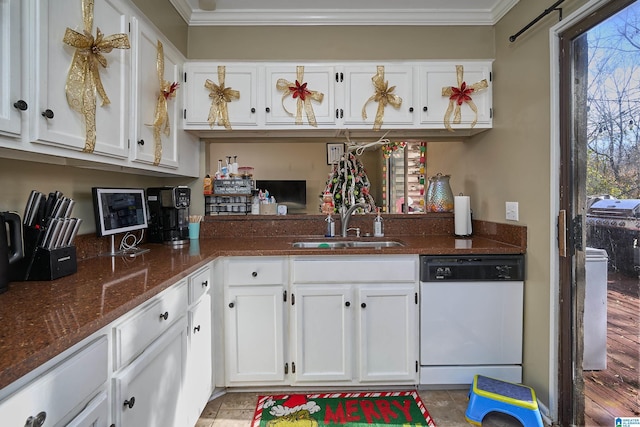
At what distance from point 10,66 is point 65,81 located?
7.9 inches

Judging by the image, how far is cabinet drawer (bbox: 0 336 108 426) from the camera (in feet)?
2.05

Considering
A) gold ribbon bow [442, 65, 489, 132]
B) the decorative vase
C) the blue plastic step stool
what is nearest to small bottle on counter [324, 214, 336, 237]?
the decorative vase

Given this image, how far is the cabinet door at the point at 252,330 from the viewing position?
1865mm

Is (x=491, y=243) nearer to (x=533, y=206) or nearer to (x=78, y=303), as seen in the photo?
(x=533, y=206)

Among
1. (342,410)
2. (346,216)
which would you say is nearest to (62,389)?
(342,410)

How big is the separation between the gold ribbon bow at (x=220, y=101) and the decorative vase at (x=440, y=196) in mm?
1630

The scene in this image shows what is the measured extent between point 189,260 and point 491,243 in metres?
1.83

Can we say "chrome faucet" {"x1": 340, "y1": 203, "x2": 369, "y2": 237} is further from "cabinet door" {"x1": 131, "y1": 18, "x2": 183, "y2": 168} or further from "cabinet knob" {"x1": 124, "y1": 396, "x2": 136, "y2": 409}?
"cabinet knob" {"x1": 124, "y1": 396, "x2": 136, "y2": 409}

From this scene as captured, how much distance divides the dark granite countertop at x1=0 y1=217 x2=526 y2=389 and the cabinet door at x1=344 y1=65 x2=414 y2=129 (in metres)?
0.90

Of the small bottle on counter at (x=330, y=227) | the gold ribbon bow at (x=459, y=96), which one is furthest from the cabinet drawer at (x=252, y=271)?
the gold ribbon bow at (x=459, y=96)

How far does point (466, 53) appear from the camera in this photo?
2.28 metres

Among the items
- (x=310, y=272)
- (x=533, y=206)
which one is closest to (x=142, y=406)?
(x=310, y=272)

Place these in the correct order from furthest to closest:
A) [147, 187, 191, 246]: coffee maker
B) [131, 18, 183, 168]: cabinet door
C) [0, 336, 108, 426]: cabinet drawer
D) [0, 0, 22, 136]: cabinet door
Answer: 1. [147, 187, 191, 246]: coffee maker
2. [131, 18, 183, 168]: cabinet door
3. [0, 0, 22, 136]: cabinet door
4. [0, 336, 108, 426]: cabinet drawer

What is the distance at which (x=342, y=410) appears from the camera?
178cm
